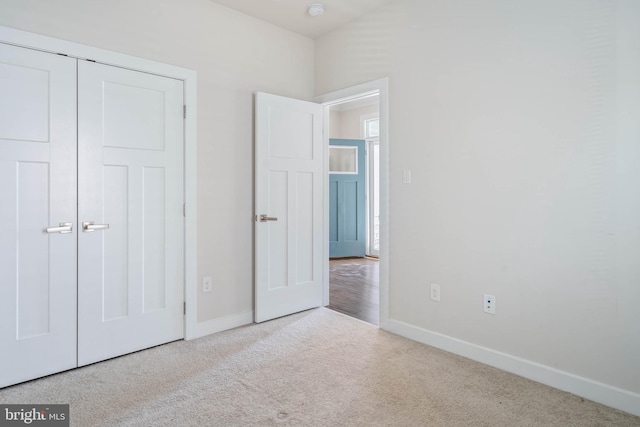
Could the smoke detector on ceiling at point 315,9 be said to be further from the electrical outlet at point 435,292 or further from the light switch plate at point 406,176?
the electrical outlet at point 435,292

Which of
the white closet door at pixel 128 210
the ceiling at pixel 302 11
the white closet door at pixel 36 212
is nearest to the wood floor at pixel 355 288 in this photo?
the white closet door at pixel 128 210

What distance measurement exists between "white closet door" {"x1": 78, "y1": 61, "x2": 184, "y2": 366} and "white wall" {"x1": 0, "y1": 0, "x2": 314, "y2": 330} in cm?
21

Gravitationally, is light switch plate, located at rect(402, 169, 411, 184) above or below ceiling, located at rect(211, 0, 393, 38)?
below

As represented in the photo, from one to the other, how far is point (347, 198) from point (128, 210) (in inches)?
174

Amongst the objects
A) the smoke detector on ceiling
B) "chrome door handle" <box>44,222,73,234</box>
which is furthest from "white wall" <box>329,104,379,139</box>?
"chrome door handle" <box>44,222,73,234</box>

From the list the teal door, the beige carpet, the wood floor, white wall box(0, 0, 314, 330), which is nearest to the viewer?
the beige carpet

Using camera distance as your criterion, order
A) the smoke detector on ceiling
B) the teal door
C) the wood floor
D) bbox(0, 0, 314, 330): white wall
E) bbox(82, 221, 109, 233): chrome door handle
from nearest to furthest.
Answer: bbox(82, 221, 109, 233): chrome door handle
bbox(0, 0, 314, 330): white wall
the smoke detector on ceiling
the wood floor
the teal door

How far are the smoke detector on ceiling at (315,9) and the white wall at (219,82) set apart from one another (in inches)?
17.6

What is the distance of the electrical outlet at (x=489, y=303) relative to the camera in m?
2.40

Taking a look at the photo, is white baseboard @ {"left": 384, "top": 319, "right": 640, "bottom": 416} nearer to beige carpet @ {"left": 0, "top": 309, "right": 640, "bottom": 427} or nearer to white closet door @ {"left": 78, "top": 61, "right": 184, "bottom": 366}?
beige carpet @ {"left": 0, "top": 309, "right": 640, "bottom": 427}

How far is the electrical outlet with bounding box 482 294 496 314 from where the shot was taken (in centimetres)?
240

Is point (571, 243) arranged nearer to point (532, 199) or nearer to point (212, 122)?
point (532, 199)

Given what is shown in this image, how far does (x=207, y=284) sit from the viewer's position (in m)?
2.96

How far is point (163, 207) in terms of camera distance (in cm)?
272
